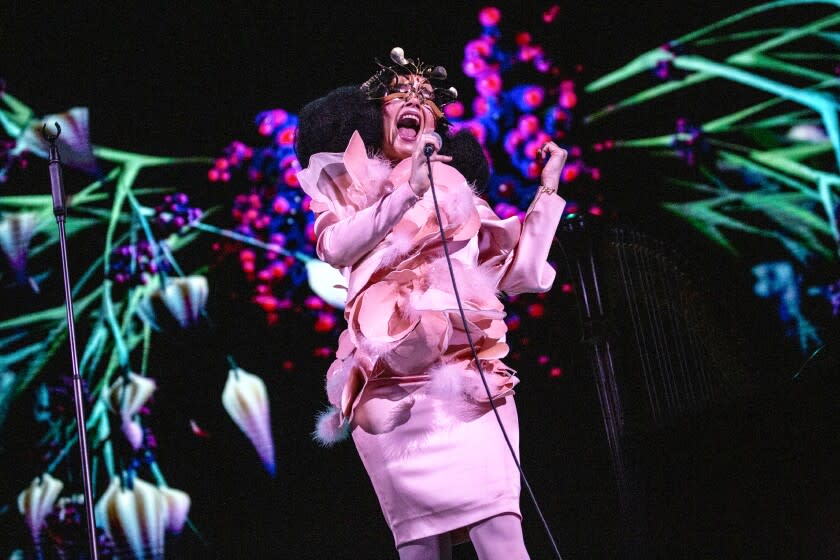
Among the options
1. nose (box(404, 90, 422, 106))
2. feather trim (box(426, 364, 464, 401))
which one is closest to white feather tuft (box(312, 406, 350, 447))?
feather trim (box(426, 364, 464, 401))

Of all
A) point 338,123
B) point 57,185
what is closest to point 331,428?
point 338,123

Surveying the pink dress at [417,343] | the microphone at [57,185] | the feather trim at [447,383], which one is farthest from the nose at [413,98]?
the microphone at [57,185]

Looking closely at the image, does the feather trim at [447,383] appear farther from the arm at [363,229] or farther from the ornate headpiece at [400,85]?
the ornate headpiece at [400,85]

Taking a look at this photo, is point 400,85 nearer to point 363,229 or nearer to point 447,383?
point 363,229

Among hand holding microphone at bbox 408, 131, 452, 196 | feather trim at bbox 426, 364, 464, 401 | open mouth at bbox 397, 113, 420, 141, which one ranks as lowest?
feather trim at bbox 426, 364, 464, 401

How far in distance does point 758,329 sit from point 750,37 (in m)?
1.30

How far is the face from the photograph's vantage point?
191 cm

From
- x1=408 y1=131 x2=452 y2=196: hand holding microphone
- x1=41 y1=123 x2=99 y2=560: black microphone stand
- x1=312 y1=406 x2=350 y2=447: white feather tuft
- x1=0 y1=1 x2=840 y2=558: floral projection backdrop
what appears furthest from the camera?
x1=0 y1=1 x2=840 y2=558: floral projection backdrop

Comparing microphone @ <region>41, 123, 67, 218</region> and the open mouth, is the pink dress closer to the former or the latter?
the open mouth

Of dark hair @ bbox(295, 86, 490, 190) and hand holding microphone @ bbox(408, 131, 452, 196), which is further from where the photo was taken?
dark hair @ bbox(295, 86, 490, 190)

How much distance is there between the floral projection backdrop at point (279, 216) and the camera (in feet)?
11.4

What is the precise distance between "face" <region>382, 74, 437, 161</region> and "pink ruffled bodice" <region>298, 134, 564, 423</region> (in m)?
0.09

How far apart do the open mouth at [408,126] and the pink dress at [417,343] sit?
0.10 m

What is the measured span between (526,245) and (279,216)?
6.40 feet
